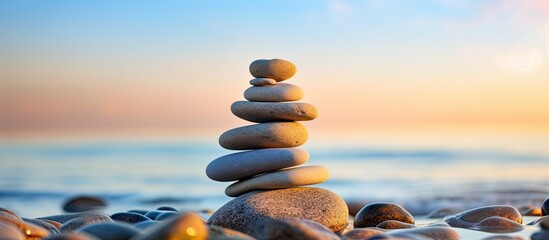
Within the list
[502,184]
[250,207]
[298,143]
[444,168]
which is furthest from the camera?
[444,168]

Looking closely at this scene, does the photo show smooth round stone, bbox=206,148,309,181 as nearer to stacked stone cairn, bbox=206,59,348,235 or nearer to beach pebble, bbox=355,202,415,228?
stacked stone cairn, bbox=206,59,348,235

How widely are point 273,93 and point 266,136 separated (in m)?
0.37

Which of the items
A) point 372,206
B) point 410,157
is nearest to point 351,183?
point 410,157

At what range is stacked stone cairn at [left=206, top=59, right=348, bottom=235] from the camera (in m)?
5.69

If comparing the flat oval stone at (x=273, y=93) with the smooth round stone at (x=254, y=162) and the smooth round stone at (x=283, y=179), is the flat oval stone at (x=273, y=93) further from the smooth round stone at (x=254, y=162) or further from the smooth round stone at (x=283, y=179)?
the smooth round stone at (x=283, y=179)

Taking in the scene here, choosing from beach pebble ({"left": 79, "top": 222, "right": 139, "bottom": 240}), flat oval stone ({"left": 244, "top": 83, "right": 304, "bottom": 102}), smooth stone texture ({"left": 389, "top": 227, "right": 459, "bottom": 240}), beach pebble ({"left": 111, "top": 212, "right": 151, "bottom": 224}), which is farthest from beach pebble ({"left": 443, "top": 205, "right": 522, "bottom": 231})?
beach pebble ({"left": 79, "top": 222, "right": 139, "bottom": 240})

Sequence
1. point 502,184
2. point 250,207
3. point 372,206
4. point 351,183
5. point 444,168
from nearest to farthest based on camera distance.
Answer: point 250,207
point 372,206
point 502,184
point 351,183
point 444,168

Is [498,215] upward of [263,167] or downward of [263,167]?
downward

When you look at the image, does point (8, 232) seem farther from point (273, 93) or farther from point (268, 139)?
point (273, 93)

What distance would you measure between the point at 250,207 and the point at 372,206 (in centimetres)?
136

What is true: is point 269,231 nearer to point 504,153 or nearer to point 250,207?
point 250,207

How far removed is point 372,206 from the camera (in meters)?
6.45

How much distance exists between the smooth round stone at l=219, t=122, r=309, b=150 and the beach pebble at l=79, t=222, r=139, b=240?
2.32 meters

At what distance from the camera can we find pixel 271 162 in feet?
19.1
